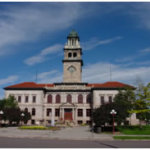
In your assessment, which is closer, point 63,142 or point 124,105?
point 63,142

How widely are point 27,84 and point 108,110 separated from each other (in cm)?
3581

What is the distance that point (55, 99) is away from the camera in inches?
2264

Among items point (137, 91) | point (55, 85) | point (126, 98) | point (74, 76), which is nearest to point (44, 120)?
point (55, 85)

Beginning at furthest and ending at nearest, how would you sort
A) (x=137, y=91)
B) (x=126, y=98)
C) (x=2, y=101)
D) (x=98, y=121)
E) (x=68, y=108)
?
(x=68, y=108) → (x=2, y=101) → (x=126, y=98) → (x=137, y=91) → (x=98, y=121)

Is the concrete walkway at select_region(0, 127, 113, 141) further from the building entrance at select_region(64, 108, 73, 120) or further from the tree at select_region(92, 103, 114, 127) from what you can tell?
the building entrance at select_region(64, 108, 73, 120)

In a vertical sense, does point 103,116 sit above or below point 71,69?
below

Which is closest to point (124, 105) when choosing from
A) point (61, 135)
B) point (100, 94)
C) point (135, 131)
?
point (135, 131)

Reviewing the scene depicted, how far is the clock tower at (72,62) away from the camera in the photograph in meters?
60.5

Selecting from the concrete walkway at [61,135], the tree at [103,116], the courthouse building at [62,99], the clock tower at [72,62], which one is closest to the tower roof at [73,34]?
the clock tower at [72,62]

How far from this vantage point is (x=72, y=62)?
6153cm

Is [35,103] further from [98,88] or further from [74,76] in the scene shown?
[98,88]

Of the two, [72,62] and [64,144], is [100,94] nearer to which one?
[72,62]

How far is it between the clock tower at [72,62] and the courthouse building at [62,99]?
6.97ft

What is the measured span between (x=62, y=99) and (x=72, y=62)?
12027 mm
